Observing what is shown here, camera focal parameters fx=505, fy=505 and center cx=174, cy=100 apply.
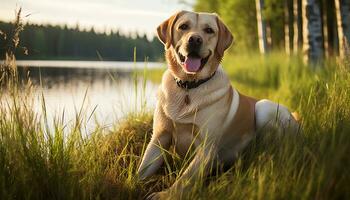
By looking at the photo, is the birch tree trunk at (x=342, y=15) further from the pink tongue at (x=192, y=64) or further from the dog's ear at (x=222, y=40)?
the pink tongue at (x=192, y=64)

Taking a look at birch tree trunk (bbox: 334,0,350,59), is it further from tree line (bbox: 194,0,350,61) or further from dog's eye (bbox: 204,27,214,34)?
dog's eye (bbox: 204,27,214,34)

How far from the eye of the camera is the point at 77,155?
4039mm

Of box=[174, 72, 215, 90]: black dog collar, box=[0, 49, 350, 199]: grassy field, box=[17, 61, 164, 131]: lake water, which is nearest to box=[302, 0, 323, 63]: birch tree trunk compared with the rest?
box=[17, 61, 164, 131]: lake water

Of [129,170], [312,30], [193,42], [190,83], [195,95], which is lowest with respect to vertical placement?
[129,170]

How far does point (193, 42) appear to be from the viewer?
4.20m

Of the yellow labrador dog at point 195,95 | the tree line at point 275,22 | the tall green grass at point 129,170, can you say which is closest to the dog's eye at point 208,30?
the yellow labrador dog at point 195,95

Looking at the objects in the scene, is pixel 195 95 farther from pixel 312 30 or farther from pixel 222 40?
pixel 312 30

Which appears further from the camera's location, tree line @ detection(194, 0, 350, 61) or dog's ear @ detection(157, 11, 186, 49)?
tree line @ detection(194, 0, 350, 61)

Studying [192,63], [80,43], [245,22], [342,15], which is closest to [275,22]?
[245,22]

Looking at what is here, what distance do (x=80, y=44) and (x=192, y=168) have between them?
272ft

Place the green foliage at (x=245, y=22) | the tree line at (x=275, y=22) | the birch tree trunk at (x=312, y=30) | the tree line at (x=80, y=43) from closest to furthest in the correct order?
the birch tree trunk at (x=312, y=30)
the tree line at (x=275, y=22)
the green foliage at (x=245, y=22)
the tree line at (x=80, y=43)

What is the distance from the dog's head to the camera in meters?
4.28

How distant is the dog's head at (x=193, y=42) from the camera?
4.28m

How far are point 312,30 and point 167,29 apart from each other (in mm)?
8974
